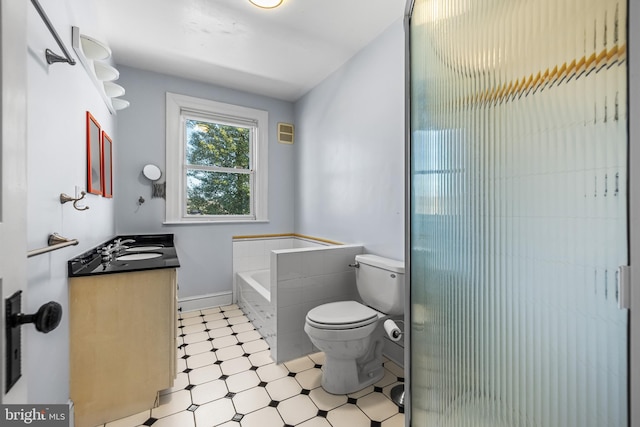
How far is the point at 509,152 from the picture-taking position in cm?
59

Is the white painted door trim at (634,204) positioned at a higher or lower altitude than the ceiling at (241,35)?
lower

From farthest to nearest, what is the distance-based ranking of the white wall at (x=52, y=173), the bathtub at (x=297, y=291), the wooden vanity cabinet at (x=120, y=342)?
the bathtub at (x=297, y=291), the wooden vanity cabinet at (x=120, y=342), the white wall at (x=52, y=173)

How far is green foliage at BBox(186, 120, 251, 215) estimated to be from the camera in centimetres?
304

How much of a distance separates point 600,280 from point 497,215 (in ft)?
0.70

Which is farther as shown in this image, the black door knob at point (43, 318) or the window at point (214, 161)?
the window at point (214, 161)

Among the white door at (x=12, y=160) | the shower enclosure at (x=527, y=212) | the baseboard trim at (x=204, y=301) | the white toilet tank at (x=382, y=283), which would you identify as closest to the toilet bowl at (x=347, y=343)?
the white toilet tank at (x=382, y=283)

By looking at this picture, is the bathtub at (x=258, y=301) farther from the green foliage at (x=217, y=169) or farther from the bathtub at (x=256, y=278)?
the green foliage at (x=217, y=169)

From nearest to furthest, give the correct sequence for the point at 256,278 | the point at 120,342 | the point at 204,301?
the point at 120,342 → the point at 204,301 → the point at 256,278

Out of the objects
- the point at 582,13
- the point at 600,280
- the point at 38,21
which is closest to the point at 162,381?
the point at 38,21

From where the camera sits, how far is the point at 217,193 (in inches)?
125

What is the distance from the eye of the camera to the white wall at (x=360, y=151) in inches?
79.7

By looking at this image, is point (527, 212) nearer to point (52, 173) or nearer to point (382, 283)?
point (382, 283)

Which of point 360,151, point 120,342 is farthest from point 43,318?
point 360,151

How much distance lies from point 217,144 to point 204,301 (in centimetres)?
176
